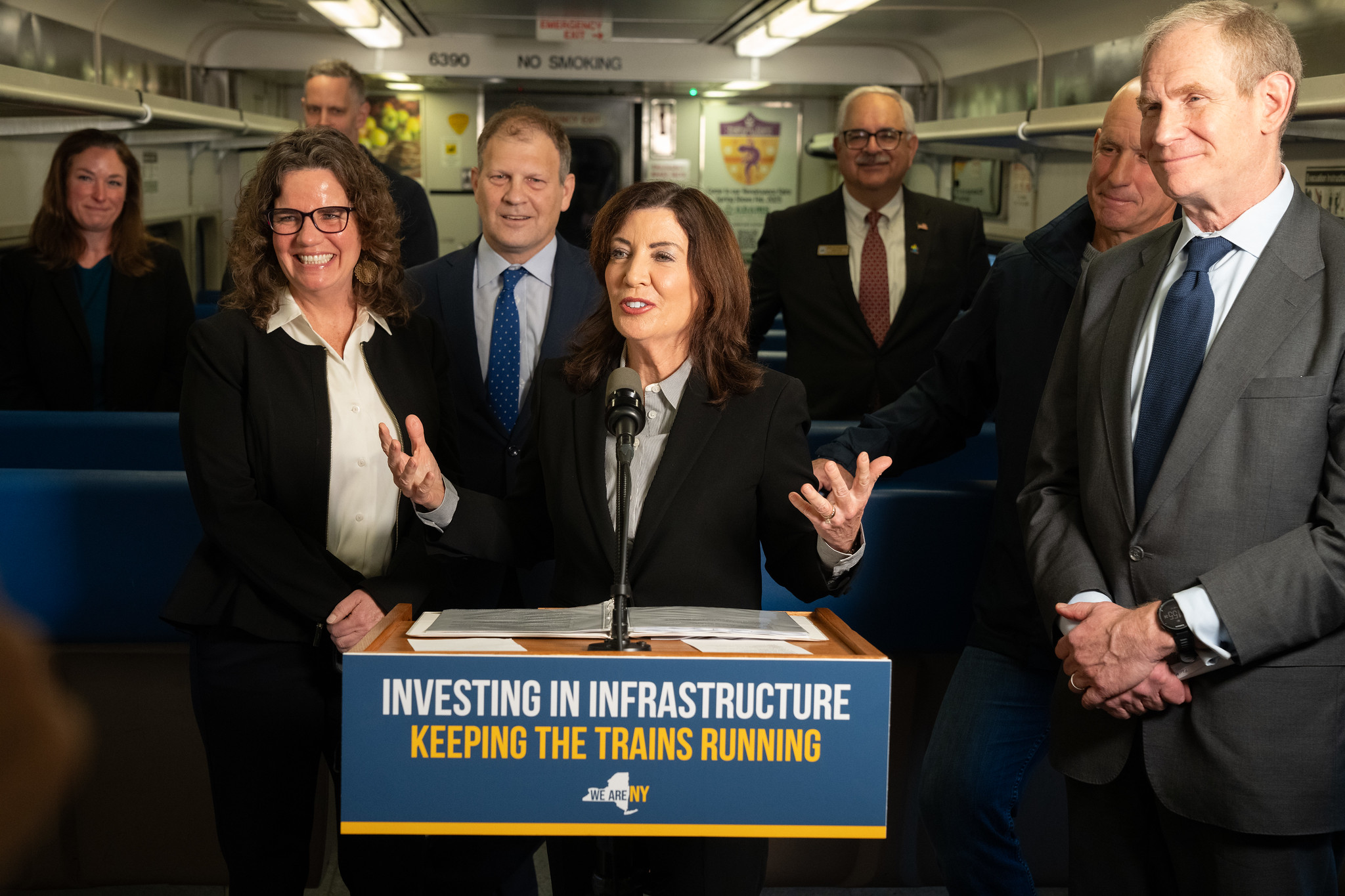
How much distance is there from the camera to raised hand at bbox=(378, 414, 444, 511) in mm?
1889

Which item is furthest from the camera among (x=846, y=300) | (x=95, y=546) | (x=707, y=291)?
(x=846, y=300)

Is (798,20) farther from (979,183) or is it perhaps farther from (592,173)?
(592,173)

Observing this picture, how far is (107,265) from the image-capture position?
13.2 feet

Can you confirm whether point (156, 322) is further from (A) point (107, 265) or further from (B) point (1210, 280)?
(B) point (1210, 280)

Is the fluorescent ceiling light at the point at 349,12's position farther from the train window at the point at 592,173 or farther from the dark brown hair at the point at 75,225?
the train window at the point at 592,173

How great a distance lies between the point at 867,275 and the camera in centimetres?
406

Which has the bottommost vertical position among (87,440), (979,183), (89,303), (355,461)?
(87,440)

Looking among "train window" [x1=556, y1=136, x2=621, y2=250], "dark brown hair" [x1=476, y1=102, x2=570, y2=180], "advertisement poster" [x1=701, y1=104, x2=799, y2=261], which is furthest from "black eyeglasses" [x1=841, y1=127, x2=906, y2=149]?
"advertisement poster" [x1=701, y1=104, x2=799, y2=261]

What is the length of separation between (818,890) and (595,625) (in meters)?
1.86

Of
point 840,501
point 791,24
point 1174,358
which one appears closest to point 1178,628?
point 1174,358

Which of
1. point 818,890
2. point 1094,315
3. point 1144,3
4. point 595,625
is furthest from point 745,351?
point 1144,3

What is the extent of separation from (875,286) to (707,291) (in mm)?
2115

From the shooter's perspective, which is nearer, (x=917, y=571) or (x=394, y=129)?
(x=917, y=571)

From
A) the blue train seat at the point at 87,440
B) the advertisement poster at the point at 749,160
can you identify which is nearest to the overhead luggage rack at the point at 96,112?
the blue train seat at the point at 87,440
